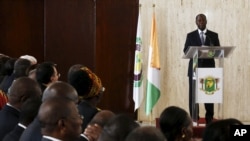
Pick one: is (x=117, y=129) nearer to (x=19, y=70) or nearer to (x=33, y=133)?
(x=33, y=133)

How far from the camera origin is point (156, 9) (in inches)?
410

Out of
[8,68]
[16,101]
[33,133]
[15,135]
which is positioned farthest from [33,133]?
[8,68]

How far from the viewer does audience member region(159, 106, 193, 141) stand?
10.6 feet

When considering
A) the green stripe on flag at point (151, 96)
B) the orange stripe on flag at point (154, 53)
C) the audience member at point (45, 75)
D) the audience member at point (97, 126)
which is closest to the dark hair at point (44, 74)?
the audience member at point (45, 75)

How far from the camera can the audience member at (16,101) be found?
4181mm

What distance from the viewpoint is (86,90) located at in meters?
4.59

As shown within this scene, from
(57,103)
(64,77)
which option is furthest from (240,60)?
(57,103)

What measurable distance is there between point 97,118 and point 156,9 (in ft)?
23.4

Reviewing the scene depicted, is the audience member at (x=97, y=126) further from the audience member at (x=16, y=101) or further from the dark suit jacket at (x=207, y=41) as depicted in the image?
the dark suit jacket at (x=207, y=41)

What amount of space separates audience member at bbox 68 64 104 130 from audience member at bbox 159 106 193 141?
113cm

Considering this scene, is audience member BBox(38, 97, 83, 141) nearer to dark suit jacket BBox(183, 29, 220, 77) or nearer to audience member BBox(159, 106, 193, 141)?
audience member BBox(159, 106, 193, 141)

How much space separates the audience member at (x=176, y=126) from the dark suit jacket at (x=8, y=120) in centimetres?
141

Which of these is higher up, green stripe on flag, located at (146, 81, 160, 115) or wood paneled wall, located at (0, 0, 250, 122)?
wood paneled wall, located at (0, 0, 250, 122)

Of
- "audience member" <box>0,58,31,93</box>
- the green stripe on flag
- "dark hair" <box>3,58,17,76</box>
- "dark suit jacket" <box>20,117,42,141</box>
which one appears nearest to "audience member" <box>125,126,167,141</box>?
"dark suit jacket" <box>20,117,42,141</box>
